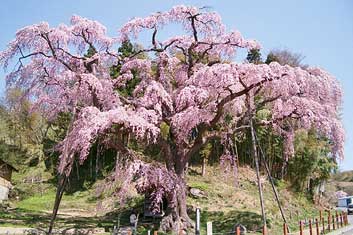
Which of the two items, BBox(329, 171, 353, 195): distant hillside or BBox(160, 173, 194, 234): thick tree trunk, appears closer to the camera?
BBox(160, 173, 194, 234): thick tree trunk

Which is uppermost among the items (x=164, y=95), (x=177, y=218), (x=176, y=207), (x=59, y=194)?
(x=164, y=95)

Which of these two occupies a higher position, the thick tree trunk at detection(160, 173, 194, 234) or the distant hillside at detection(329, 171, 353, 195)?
the distant hillside at detection(329, 171, 353, 195)

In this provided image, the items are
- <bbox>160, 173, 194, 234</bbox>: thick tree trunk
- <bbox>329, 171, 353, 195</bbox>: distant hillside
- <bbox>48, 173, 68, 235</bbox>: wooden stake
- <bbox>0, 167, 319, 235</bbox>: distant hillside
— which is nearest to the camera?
<bbox>48, 173, 68, 235</bbox>: wooden stake

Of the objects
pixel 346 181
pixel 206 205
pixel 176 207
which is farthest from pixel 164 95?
pixel 346 181

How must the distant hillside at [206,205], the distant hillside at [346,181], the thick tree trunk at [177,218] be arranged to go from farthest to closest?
the distant hillside at [346,181]
the distant hillside at [206,205]
the thick tree trunk at [177,218]

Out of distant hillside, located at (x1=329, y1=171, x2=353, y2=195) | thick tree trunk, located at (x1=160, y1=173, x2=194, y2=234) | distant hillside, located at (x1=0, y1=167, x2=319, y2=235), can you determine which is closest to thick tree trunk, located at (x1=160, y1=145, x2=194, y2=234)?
thick tree trunk, located at (x1=160, y1=173, x2=194, y2=234)

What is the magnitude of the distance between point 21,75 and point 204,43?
7.23 m

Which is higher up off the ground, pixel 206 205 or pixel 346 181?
pixel 346 181

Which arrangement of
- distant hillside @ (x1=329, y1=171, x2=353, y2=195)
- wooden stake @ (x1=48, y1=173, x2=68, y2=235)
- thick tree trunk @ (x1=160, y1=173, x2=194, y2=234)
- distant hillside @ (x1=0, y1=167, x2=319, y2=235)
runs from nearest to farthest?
wooden stake @ (x1=48, y1=173, x2=68, y2=235)
thick tree trunk @ (x1=160, y1=173, x2=194, y2=234)
distant hillside @ (x1=0, y1=167, x2=319, y2=235)
distant hillside @ (x1=329, y1=171, x2=353, y2=195)

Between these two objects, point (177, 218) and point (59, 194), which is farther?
point (177, 218)

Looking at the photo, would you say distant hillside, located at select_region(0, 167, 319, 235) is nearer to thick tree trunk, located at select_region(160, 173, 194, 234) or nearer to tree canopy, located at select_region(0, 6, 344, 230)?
thick tree trunk, located at select_region(160, 173, 194, 234)

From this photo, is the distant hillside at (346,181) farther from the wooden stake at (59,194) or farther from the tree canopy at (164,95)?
the wooden stake at (59,194)

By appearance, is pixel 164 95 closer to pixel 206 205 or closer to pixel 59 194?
pixel 59 194

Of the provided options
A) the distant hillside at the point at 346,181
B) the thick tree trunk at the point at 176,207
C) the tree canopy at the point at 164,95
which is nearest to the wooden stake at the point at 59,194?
the tree canopy at the point at 164,95
